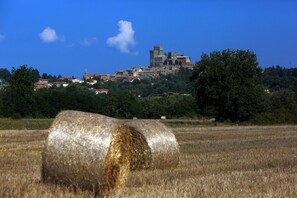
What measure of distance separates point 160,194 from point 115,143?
1582 mm

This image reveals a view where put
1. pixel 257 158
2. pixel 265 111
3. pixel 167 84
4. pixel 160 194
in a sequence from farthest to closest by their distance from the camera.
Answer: pixel 167 84
pixel 265 111
pixel 257 158
pixel 160 194

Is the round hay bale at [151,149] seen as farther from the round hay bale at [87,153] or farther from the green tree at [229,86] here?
the green tree at [229,86]

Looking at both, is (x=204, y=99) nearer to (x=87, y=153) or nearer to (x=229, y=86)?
(x=229, y=86)

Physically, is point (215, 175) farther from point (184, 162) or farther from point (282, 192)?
point (184, 162)

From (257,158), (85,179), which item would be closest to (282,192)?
(85,179)

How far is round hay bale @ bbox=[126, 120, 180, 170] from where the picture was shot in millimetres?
12281

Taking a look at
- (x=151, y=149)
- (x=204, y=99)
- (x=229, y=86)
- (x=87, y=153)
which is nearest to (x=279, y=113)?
(x=229, y=86)

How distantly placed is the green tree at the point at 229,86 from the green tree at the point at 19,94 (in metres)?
20.0

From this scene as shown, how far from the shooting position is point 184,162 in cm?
1339

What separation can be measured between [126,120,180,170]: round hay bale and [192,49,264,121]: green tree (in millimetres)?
36534

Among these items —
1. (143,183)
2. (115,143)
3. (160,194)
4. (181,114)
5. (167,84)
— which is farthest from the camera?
(167,84)

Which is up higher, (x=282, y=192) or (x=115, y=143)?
(x=115, y=143)

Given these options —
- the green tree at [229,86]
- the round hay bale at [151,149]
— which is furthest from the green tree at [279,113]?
the round hay bale at [151,149]

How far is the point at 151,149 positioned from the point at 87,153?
4.28 m
